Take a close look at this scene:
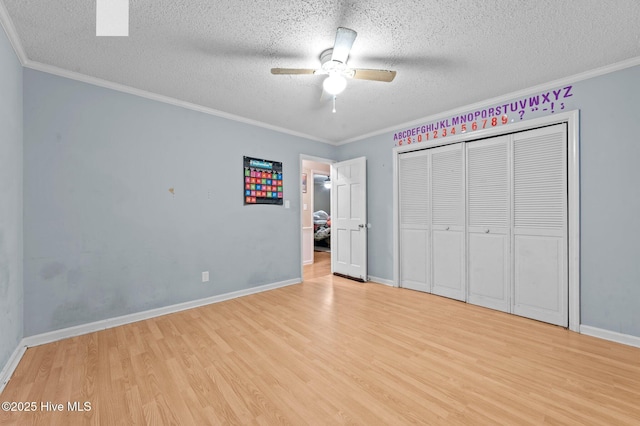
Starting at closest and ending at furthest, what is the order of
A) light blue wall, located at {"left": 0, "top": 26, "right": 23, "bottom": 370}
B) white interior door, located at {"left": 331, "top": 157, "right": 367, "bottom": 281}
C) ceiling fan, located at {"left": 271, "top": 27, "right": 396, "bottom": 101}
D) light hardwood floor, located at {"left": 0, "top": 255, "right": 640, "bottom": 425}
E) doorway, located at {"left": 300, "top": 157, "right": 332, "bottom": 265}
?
light hardwood floor, located at {"left": 0, "top": 255, "right": 640, "bottom": 425}
light blue wall, located at {"left": 0, "top": 26, "right": 23, "bottom": 370}
ceiling fan, located at {"left": 271, "top": 27, "right": 396, "bottom": 101}
white interior door, located at {"left": 331, "top": 157, "right": 367, "bottom": 281}
doorway, located at {"left": 300, "top": 157, "right": 332, "bottom": 265}

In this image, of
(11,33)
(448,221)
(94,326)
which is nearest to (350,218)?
(448,221)

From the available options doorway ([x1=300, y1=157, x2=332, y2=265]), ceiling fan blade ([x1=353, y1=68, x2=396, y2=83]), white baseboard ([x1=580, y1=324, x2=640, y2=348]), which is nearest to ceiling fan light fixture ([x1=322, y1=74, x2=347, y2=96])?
ceiling fan blade ([x1=353, y1=68, x2=396, y2=83])

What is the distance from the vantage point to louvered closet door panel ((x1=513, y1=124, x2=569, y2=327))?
2732 mm

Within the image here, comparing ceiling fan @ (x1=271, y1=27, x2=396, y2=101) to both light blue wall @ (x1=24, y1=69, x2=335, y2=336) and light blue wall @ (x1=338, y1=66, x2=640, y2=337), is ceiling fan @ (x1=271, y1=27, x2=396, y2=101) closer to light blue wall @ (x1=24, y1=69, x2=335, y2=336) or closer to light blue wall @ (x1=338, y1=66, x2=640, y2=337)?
light blue wall @ (x1=24, y1=69, x2=335, y2=336)

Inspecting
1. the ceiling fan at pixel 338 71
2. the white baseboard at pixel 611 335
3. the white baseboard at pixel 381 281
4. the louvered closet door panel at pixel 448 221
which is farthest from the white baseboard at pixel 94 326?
the white baseboard at pixel 611 335

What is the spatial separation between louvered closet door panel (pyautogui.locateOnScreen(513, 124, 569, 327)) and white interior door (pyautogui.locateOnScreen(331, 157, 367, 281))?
6.86 ft

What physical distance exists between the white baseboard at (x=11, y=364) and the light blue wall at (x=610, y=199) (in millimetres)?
4789

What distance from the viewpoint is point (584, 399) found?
1.68 m

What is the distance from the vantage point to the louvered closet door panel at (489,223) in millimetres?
3131

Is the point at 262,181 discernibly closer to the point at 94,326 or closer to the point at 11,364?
the point at 94,326

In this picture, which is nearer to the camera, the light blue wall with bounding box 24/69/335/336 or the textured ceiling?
the textured ceiling

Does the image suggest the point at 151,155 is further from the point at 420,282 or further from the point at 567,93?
the point at 567,93

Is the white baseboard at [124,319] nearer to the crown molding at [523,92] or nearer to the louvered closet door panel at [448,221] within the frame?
the louvered closet door panel at [448,221]

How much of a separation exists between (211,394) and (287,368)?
54cm
